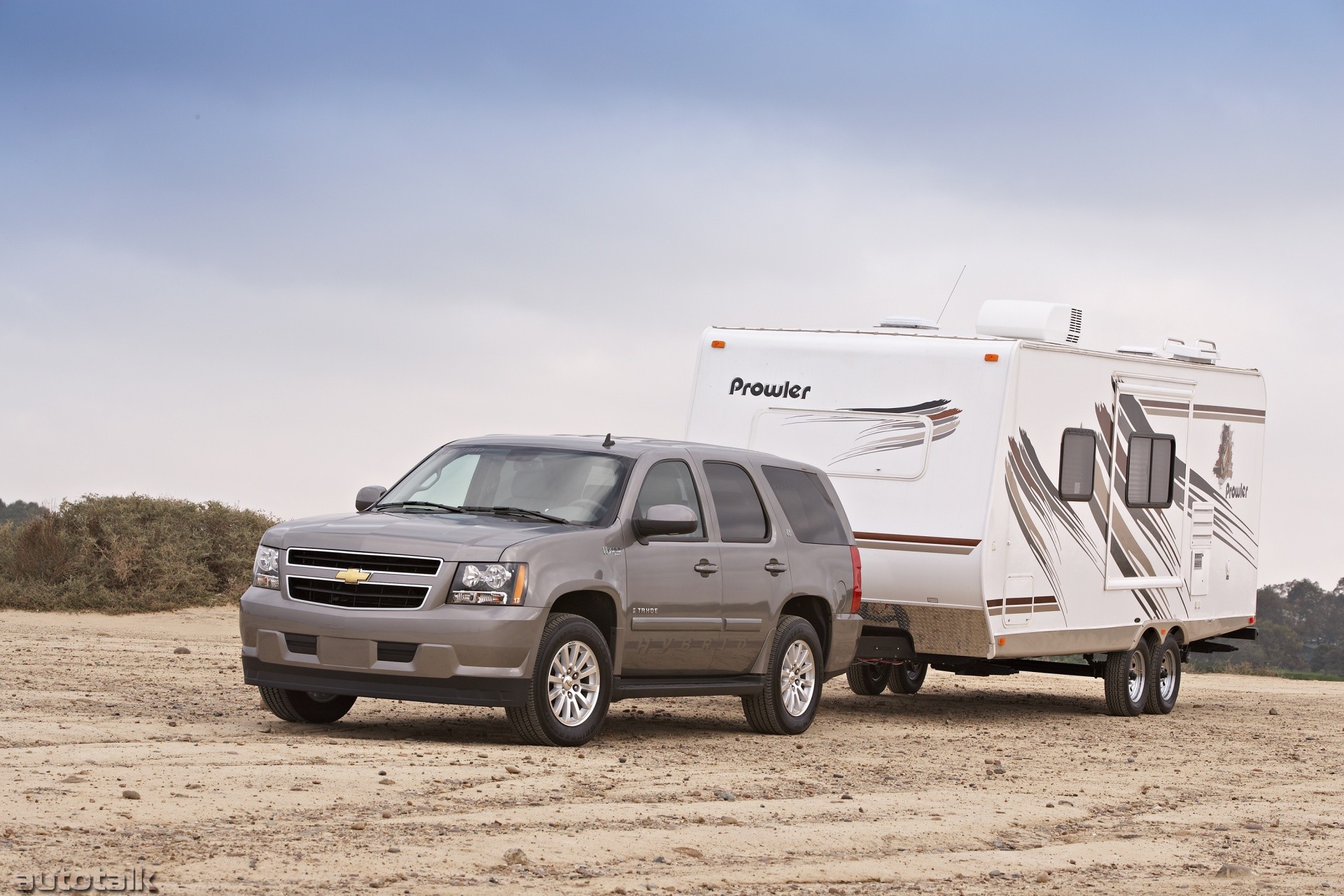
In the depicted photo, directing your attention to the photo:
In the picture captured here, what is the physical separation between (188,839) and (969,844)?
3817mm

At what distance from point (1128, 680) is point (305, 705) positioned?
8613 mm

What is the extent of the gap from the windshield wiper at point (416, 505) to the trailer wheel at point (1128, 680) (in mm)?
7593

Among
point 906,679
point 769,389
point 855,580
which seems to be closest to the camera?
point 855,580

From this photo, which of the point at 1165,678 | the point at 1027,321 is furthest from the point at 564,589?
the point at 1165,678

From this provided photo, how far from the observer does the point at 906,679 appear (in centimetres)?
1884

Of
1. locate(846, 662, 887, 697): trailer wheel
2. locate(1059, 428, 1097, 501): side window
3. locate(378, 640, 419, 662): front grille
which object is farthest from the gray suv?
locate(846, 662, 887, 697): trailer wheel

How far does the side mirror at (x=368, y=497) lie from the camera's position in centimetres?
1270

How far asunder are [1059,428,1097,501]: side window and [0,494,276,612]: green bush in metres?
13.1

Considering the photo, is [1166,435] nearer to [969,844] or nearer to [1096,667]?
[1096,667]

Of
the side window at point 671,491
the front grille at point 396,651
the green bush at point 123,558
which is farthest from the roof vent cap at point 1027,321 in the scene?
the green bush at point 123,558

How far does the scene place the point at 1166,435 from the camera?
17.4 meters

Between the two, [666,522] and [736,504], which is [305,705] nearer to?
[666,522]

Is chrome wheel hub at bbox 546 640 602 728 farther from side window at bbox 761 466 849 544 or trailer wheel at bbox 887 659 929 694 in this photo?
trailer wheel at bbox 887 659 929 694

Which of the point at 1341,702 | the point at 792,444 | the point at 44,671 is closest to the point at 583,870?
the point at 792,444
